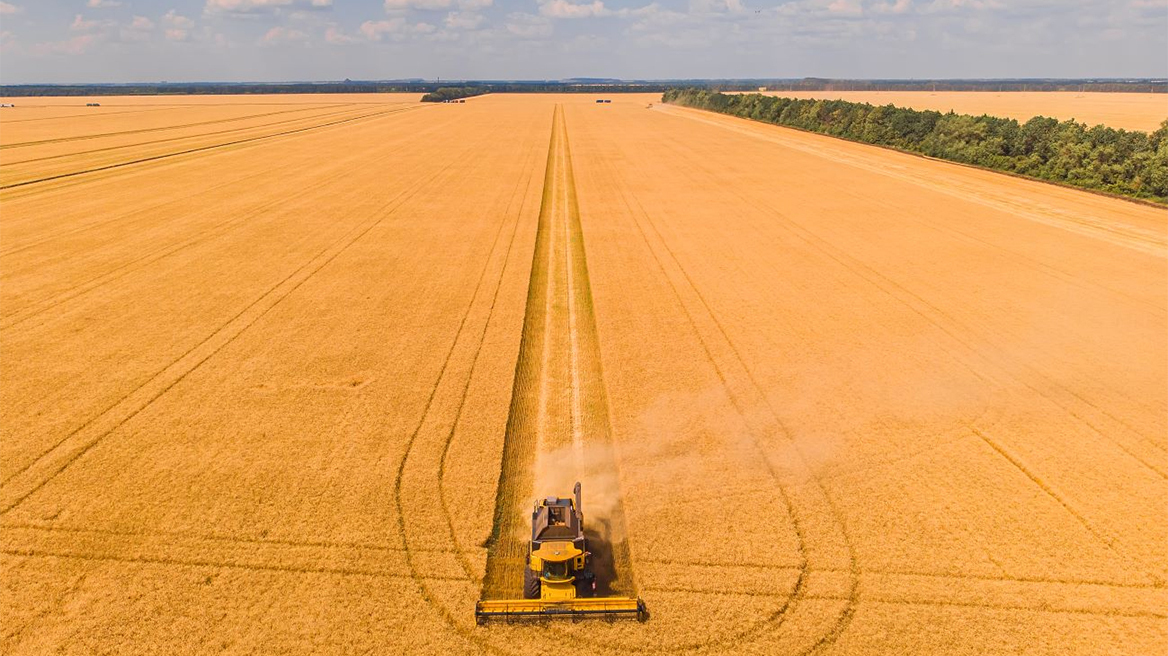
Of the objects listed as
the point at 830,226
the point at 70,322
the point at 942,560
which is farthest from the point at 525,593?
the point at 830,226

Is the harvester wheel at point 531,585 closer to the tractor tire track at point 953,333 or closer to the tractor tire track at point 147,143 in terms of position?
the tractor tire track at point 953,333

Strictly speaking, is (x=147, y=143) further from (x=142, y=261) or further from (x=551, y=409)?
(x=551, y=409)

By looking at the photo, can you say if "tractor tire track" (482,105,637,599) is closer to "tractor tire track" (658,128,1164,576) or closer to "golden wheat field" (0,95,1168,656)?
"golden wheat field" (0,95,1168,656)

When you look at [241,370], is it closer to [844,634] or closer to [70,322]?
[70,322]

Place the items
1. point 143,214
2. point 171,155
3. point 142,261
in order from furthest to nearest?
point 171,155, point 143,214, point 142,261

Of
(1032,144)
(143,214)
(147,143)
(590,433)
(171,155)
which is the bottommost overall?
(590,433)

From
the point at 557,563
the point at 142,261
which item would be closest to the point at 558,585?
the point at 557,563
